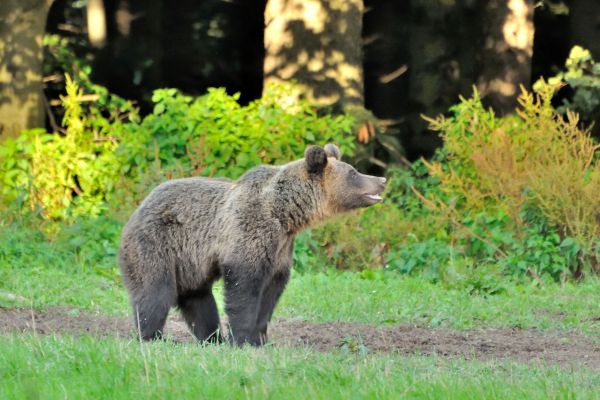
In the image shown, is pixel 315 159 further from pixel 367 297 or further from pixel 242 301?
pixel 367 297

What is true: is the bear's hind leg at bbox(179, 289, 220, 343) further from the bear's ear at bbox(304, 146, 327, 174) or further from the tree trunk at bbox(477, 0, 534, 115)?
the tree trunk at bbox(477, 0, 534, 115)

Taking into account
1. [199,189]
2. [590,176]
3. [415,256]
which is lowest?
[415,256]

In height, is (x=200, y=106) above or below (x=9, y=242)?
above

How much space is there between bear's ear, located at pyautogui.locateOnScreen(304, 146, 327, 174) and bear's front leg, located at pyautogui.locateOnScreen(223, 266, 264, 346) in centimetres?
109

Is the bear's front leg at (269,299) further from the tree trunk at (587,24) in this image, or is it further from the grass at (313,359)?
the tree trunk at (587,24)

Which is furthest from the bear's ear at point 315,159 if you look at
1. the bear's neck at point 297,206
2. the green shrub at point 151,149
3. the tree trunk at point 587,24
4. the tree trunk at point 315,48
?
the tree trunk at point 587,24

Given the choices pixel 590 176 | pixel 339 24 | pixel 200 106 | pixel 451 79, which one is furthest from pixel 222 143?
pixel 451 79

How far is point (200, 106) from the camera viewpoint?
15852 mm

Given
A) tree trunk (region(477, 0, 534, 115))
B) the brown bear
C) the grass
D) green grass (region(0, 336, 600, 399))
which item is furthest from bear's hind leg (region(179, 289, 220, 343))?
tree trunk (region(477, 0, 534, 115))

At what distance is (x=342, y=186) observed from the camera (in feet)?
31.3

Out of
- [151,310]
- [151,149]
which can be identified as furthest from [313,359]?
[151,149]

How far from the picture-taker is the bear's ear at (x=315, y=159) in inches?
365

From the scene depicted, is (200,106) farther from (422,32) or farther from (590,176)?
(422,32)

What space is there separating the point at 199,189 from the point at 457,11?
44.5 ft
